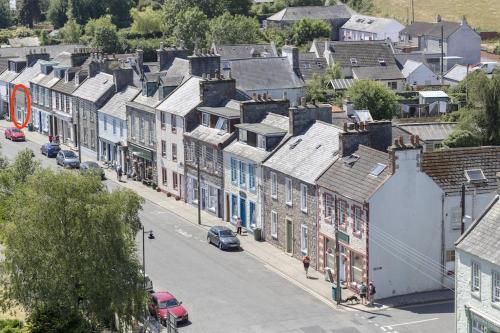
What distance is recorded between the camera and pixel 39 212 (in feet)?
147

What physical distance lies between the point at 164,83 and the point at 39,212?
41.7 meters

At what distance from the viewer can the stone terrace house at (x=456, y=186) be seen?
5845 centimetres

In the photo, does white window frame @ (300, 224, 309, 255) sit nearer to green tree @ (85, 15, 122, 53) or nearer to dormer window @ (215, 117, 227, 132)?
dormer window @ (215, 117, 227, 132)

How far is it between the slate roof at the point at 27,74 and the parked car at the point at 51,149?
1870 cm

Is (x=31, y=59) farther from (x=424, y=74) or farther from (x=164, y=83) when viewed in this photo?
(x=424, y=74)

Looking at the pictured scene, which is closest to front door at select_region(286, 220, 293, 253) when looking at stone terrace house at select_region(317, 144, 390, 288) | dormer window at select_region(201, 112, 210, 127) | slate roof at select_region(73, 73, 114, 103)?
stone terrace house at select_region(317, 144, 390, 288)

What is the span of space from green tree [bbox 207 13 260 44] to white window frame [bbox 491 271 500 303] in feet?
343

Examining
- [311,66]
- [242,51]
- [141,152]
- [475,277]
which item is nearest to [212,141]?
[141,152]

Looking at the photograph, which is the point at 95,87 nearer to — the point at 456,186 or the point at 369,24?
the point at 456,186

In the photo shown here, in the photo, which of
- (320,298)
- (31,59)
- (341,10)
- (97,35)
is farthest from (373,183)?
(341,10)

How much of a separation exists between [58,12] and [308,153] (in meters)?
143

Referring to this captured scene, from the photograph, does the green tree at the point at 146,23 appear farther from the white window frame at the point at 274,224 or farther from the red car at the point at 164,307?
the red car at the point at 164,307

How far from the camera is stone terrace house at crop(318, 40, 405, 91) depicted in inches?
5015

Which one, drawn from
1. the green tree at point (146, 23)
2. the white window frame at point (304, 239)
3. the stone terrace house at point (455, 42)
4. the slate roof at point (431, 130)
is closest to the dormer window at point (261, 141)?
the white window frame at point (304, 239)
